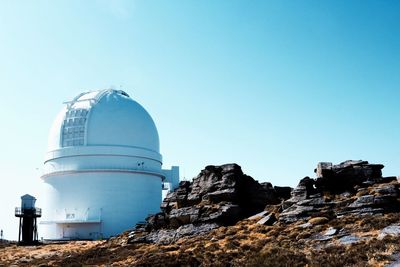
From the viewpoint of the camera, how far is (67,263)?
101 ft

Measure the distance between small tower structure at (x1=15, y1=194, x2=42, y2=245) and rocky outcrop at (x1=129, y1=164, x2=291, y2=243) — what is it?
22997mm

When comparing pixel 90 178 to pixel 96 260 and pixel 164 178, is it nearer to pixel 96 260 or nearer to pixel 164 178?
pixel 164 178

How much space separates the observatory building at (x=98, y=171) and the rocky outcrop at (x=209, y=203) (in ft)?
66.2

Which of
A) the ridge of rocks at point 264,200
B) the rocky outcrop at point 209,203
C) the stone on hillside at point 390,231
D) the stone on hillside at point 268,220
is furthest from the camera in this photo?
the rocky outcrop at point 209,203

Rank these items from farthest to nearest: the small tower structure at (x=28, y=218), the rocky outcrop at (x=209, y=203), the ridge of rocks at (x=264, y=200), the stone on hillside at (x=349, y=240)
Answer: the small tower structure at (x=28, y=218) → the rocky outcrop at (x=209, y=203) → the ridge of rocks at (x=264, y=200) → the stone on hillside at (x=349, y=240)

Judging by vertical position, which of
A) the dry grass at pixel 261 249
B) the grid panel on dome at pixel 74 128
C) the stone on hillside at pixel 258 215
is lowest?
the dry grass at pixel 261 249

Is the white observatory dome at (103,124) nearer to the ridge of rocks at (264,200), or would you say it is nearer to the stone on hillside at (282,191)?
the ridge of rocks at (264,200)

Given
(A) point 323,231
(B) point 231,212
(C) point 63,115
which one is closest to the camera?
(A) point 323,231

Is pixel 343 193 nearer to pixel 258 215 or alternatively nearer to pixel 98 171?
pixel 258 215

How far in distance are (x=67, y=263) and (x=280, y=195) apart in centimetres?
1611

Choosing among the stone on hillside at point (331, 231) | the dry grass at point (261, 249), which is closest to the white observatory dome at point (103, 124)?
the dry grass at point (261, 249)

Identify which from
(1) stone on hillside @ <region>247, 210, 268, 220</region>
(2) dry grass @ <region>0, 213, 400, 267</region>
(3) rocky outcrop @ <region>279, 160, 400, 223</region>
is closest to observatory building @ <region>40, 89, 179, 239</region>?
(2) dry grass @ <region>0, 213, 400, 267</region>

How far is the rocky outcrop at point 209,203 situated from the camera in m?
32.8

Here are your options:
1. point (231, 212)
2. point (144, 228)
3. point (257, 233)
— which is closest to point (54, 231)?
point (144, 228)
